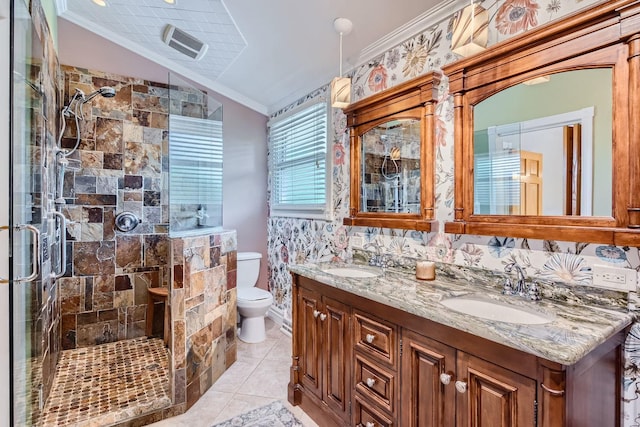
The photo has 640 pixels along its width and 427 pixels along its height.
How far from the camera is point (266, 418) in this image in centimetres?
207

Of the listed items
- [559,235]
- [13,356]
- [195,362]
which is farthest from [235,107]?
[559,235]

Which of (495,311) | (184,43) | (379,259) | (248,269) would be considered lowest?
(248,269)

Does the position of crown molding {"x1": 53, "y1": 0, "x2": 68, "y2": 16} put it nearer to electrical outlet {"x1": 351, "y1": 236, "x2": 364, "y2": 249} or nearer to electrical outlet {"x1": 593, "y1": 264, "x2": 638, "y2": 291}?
electrical outlet {"x1": 351, "y1": 236, "x2": 364, "y2": 249}

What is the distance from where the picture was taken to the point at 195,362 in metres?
2.25

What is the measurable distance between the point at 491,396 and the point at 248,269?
8.55ft

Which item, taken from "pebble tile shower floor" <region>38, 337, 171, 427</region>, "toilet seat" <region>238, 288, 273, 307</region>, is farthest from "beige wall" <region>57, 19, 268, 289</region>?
"pebble tile shower floor" <region>38, 337, 171, 427</region>

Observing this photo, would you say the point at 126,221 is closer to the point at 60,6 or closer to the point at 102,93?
the point at 102,93

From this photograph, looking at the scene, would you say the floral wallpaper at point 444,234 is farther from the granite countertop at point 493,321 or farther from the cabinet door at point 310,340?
the cabinet door at point 310,340

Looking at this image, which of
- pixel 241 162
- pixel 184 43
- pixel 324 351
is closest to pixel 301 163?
pixel 241 162

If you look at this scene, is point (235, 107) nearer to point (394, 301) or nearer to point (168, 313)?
point (168, 313)

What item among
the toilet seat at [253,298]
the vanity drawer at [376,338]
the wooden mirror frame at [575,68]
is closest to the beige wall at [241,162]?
the toilet seat at [253,298]

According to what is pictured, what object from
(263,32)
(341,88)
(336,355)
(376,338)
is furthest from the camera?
(263,32)

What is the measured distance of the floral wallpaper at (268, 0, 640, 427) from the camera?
1354 mm

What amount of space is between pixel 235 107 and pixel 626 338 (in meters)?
3.47
